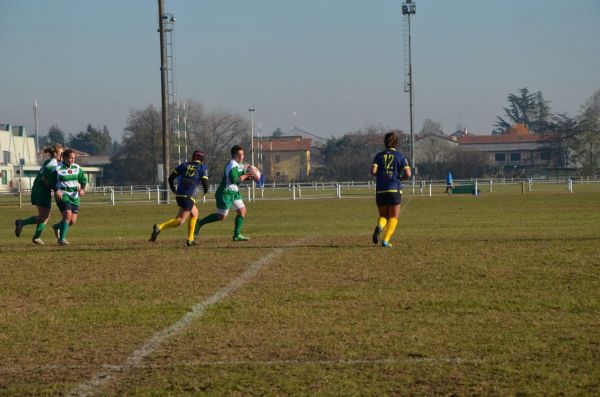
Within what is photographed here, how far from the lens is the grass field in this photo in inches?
210

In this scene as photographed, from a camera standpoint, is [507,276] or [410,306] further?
[507,276]

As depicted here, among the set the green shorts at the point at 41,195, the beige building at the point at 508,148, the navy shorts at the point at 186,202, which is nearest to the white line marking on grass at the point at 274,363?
the navy shorts at the point at 186,202

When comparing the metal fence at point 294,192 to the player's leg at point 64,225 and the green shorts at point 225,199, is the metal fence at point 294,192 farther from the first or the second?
the green shorts at point 225,199

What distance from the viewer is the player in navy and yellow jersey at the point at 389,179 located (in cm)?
1353

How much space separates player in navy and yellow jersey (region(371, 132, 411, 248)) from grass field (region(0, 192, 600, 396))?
74cm

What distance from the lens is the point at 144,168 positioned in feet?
325

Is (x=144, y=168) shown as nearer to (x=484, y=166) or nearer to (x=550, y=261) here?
(x=484, y=166)

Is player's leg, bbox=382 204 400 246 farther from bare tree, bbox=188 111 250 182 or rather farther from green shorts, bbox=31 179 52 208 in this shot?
bare tree, bbox=188 111 250 182

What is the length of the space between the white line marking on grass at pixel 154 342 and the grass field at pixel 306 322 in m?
0.02

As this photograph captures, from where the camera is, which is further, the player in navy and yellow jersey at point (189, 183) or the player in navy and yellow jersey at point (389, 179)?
the player in navy and yellow jersey at point (189, 183)

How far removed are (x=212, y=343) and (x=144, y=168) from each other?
9433cm

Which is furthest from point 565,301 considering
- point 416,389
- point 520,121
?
point 520,121

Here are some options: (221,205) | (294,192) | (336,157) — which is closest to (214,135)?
(336,157)

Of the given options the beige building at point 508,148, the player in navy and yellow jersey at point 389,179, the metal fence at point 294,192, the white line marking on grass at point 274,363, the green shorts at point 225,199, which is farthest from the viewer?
the beige building at point 508,148
